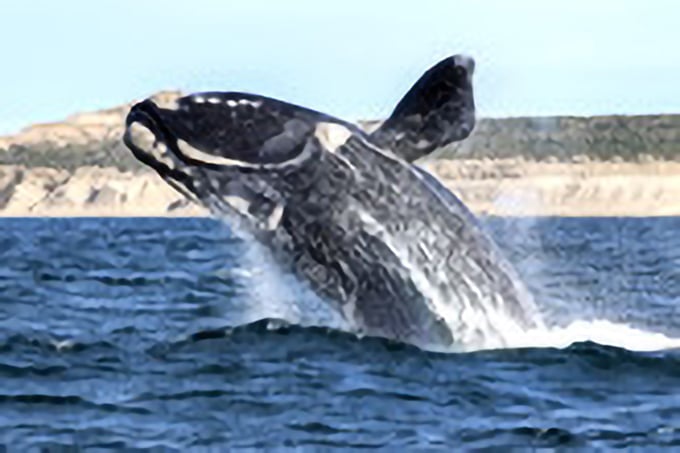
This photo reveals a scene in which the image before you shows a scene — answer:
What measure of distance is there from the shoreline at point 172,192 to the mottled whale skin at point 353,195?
296 feet

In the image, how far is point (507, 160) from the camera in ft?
276

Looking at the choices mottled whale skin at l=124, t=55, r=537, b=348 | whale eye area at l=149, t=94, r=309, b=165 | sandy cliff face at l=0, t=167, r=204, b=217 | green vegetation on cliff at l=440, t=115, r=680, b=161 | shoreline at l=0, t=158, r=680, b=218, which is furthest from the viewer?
sandy cliff face at l=0, t=167, r=204, b=217

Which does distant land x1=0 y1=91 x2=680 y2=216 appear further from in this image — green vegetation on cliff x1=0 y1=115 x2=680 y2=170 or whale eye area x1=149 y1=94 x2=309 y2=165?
whale eye area x1=149 y1=94 x2=309 y2=165

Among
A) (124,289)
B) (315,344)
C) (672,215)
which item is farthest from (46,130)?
(315,344)

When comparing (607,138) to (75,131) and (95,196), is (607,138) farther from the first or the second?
(75,131)

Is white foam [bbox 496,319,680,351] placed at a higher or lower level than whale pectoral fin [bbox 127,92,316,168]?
lower

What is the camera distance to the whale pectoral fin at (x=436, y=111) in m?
12.5

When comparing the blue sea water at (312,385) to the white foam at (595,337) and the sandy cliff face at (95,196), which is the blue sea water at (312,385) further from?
the sandy cliff face at (95,196)

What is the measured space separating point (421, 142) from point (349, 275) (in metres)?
1.19

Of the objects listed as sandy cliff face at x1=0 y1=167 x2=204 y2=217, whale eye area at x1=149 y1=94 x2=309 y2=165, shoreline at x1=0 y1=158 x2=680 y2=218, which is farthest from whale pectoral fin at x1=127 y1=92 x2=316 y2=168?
sandy cliff face at x1=0 y1=167 x2=204 y2=217

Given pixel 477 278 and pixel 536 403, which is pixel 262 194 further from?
pixel 536 403

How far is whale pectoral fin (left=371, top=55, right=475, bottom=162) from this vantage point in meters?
12.5

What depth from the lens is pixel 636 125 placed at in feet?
321

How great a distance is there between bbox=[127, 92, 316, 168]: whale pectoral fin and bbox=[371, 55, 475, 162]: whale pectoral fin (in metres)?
0.70
